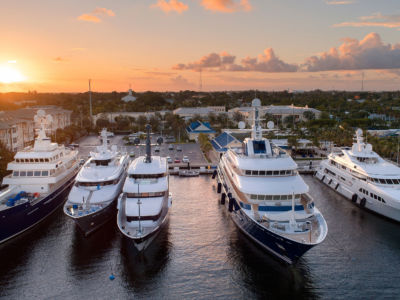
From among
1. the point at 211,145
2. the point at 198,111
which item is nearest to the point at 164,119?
the point at 198,111

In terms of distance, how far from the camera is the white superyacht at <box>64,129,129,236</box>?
28.5 metres

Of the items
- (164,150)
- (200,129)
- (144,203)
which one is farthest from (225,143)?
(144,203)

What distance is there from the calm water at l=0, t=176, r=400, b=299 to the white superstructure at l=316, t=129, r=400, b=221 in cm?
222

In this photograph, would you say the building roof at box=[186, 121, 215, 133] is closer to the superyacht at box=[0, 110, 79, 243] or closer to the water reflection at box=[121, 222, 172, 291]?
the superyacht at box=[0, 110, 79, 243]

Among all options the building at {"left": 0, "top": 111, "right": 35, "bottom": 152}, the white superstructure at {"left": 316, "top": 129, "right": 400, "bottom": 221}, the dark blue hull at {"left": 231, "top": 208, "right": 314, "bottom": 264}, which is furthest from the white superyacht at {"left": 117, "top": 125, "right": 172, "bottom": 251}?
the building at {"left": 0, "top": 111, "right": 35, "bottom": 152}

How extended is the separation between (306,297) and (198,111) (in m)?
99.3

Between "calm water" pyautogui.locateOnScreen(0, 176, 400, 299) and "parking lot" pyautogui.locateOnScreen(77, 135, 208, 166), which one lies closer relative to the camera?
"calm water" pyautogui.locateOnScreen(0, 176, 400, 299)

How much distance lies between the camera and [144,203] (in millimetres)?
28859

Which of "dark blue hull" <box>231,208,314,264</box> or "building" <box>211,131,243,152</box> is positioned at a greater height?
"building" <box>211,131,243,152</box>

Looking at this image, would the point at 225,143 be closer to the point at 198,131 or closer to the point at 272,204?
the point at 198,131

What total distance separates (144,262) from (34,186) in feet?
54.7

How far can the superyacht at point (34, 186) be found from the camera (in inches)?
1120

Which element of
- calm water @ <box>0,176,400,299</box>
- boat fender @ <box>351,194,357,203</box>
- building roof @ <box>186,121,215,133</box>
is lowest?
calm water @ <box>0,176,400,299</box>

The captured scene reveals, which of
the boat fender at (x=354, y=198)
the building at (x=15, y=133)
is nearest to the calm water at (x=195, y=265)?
the boat fender at (x=354, y=198)
